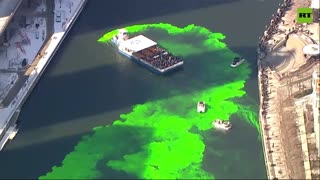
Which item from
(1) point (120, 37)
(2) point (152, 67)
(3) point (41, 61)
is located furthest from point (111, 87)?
(1) point (120, 37)

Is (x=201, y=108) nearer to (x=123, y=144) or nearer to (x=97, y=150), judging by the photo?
(x=123, y=144)

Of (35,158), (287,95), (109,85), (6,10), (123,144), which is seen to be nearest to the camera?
(35,158)

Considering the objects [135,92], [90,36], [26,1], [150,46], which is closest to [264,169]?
[135,92]

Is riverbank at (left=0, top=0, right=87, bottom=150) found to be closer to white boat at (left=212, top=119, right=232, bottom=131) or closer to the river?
the river

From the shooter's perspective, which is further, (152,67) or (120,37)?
(120,37)

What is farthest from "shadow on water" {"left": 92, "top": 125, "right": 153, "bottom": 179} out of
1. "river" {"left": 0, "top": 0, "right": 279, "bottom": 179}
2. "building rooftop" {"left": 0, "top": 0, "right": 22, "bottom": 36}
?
"building rooftop" {"left": 0, "top": 0, "right": 22, "bottom": 36}

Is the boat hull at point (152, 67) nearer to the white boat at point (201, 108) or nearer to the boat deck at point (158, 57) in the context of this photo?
the boat deck at point (158, 57)
